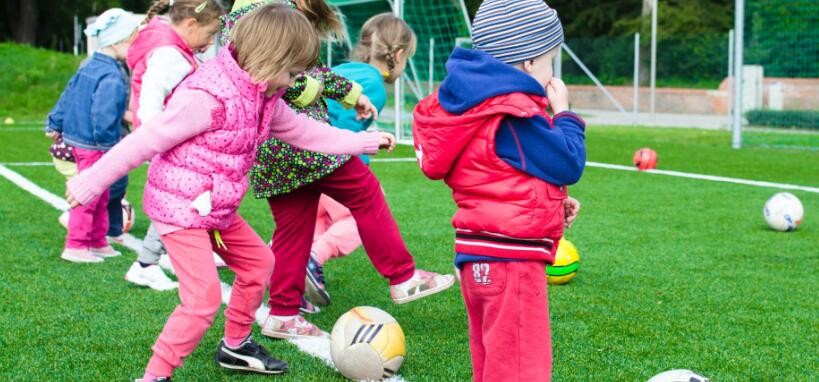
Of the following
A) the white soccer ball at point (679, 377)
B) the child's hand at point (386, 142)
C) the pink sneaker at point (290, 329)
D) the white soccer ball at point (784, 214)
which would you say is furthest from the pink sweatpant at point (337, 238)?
the white soccer ball at point (784, 214)

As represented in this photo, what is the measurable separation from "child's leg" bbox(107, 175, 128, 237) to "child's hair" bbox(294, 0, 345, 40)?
313cm

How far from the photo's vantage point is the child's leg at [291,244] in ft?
15.6

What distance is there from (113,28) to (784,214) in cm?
517

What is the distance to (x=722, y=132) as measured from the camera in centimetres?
2159

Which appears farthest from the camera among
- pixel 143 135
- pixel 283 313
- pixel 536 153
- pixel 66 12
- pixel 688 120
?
pixel 66 12

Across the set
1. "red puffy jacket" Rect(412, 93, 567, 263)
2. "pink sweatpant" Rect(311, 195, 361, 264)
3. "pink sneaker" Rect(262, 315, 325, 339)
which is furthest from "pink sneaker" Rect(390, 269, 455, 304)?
"red puffy jacket" Rect(412, 93, 567, 263)

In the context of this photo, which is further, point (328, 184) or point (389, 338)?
point (328, 184)

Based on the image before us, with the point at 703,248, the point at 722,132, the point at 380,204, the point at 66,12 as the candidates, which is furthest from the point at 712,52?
the point at 66,12

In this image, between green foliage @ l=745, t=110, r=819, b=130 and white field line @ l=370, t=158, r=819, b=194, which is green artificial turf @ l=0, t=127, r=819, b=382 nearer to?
white field line @ l=370, t=158, r=819, b=194

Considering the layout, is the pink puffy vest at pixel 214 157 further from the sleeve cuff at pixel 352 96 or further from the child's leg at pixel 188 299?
the sleeve cuff at pixel 352 96

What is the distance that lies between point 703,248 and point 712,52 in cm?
2391

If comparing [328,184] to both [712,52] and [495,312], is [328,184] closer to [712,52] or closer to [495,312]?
[495,312]

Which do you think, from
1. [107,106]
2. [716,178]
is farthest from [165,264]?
[716,178]

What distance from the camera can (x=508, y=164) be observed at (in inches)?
120
